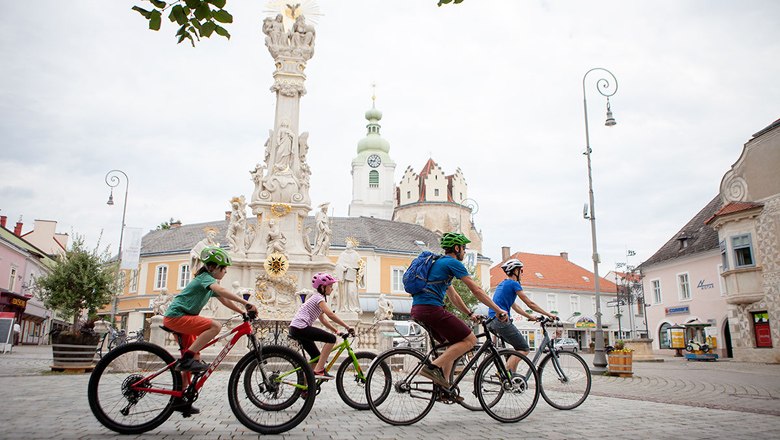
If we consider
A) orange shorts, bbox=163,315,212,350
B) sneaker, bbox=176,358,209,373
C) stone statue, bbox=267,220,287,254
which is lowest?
sneaker, bbox=176,358,209,373

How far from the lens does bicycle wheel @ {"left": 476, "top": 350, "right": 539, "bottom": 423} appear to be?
20.2ft

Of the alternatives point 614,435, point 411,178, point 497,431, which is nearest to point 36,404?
point 497,431

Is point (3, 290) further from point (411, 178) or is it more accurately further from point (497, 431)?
point (411, 178)

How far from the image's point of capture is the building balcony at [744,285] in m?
24.9

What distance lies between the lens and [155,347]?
5.21m

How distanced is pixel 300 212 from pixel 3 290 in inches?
1096

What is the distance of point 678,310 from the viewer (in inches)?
1384

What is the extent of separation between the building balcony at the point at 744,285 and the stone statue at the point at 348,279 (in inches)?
728

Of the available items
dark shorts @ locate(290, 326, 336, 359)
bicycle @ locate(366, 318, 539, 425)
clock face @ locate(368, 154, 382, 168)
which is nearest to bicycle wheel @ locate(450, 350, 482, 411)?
bicycle @ locate(366, 318, 539, 425)

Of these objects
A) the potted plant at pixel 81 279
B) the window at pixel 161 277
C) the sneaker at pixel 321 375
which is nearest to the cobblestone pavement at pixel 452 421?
the sneaker at pixel 321 375

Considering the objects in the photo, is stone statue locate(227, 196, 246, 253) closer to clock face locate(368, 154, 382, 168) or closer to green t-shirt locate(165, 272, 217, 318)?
green t-shirt locate(165, 272, 217, 318)

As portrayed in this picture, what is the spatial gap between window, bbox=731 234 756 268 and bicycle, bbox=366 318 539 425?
942 inches

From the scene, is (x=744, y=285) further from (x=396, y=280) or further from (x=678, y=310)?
(x=396, y=280)

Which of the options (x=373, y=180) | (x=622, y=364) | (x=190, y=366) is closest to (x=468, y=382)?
(x=190, y=366)
